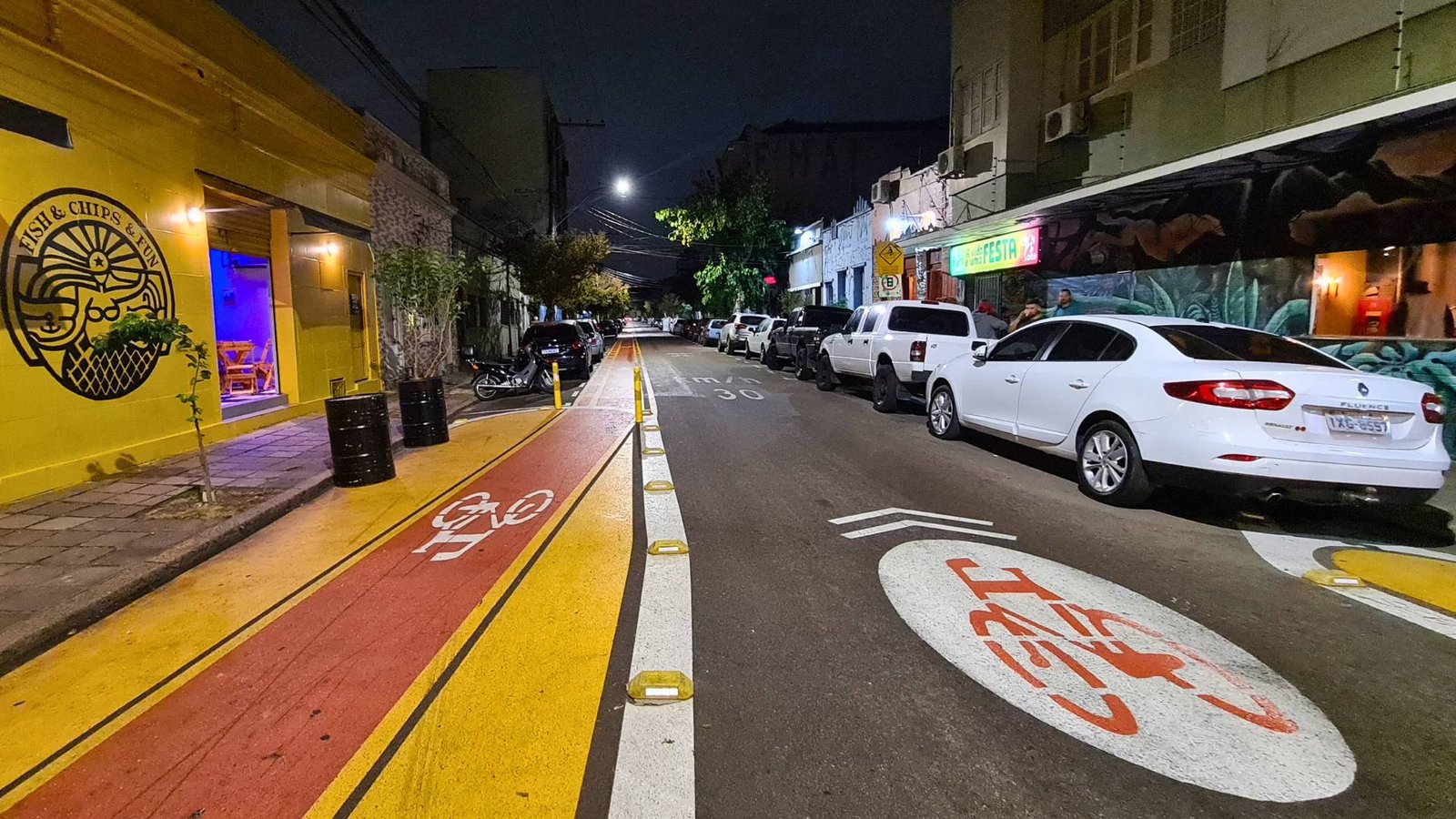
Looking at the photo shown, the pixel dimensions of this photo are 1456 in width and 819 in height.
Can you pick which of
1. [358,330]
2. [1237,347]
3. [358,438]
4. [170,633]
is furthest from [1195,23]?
[358,330]

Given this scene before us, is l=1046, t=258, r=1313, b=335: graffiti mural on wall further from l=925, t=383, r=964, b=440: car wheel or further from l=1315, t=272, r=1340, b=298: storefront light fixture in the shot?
l=925, t=383, r=964, b=440: car wheel

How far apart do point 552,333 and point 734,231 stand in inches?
778

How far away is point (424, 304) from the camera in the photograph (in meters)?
14.8

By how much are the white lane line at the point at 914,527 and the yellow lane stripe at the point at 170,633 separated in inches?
148

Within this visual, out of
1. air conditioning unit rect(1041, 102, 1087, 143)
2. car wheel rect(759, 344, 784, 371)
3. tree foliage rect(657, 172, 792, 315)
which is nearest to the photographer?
air conditioning unit rect(1041, 102, 1087, 143)

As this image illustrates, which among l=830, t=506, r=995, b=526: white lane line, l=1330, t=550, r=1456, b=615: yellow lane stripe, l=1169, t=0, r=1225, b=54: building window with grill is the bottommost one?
l=1330, t=550, r=1456, b=615: yellow lane stripe

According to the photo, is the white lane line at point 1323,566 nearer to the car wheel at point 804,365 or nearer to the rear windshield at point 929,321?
the rear windshield at point 929,321

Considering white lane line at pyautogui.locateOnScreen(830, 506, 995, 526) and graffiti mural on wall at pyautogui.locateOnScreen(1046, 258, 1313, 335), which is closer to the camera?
white lane line at pyautogui.locateOnScreen(830, 506, 995, 526)

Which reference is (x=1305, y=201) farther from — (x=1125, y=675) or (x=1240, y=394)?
(x=1125, y=675)

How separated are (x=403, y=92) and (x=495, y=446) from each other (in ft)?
33.4

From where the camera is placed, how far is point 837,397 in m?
15.1

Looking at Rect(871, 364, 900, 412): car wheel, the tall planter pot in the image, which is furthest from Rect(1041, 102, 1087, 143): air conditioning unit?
the tall planter pot

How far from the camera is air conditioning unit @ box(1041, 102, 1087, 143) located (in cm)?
1586

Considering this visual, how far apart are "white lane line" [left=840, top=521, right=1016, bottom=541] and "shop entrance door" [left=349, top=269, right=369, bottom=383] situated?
42.3 ft
